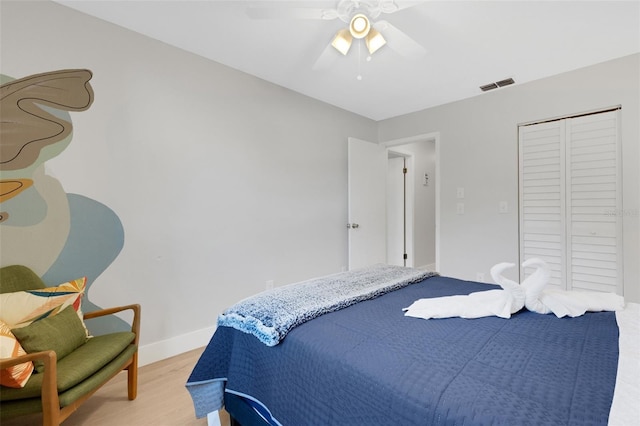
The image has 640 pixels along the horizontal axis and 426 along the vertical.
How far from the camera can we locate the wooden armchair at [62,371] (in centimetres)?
113

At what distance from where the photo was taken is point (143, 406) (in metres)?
1.63

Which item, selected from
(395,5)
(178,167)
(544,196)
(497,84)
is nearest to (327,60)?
(395,5)

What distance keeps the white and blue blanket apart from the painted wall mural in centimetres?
119

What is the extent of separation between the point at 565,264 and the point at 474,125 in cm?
163

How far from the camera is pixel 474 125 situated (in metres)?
3.19

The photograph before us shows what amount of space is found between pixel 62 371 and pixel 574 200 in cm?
378

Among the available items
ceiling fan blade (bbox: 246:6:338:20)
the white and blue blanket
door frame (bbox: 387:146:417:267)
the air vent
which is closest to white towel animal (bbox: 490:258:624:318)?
the white and blue blanket

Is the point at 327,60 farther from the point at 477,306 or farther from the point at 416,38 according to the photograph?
the point at 477,306

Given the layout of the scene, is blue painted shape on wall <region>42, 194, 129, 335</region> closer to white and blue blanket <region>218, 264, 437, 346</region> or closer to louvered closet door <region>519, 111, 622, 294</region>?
white and blue blanket <region>218, 264, 437, 346</region>

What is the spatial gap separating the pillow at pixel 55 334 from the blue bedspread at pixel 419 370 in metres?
0.67

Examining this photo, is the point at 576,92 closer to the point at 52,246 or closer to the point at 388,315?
the point at 388,315

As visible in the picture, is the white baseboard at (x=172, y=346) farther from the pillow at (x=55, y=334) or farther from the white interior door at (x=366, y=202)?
the white interior door at (x=366, y=202)

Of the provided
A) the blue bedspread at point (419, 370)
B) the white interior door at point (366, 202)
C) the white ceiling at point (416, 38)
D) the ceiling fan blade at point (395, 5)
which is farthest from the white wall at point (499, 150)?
the ceiling fan blade at point (395, 5)

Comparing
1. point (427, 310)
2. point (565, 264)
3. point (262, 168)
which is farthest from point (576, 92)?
point (262, 168)
